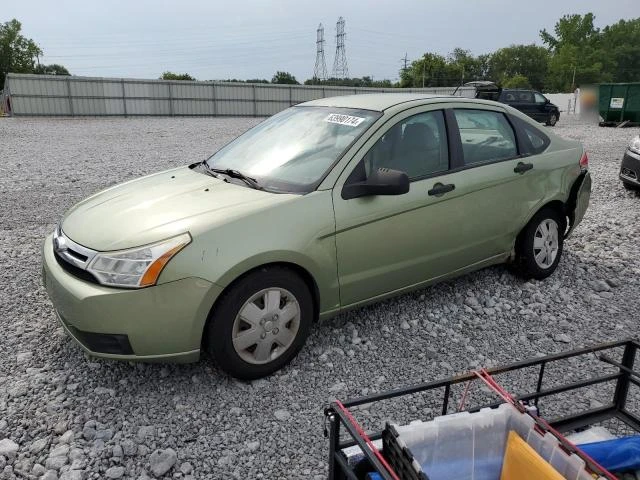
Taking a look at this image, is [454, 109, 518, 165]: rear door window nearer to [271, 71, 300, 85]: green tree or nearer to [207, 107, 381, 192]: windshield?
[207, 107, 381, 192]: windshield

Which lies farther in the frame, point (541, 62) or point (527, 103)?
point (541, 62)

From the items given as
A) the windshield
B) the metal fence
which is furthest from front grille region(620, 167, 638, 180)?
the metal fence

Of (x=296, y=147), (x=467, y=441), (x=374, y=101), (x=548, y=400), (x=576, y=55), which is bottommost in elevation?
(x=548, y=400)

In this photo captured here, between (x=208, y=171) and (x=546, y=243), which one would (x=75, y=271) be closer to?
(x=208, y=171)

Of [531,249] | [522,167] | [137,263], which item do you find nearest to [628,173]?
[531,249]

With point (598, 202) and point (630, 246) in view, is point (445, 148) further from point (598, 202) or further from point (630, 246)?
point (598, 202)

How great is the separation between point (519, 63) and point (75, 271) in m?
110

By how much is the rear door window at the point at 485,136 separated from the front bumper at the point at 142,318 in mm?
2319

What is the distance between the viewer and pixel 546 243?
182 inches

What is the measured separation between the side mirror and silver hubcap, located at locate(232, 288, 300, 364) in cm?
76

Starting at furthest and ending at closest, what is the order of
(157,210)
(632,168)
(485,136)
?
(632,168)
(485,136)
(157,210)

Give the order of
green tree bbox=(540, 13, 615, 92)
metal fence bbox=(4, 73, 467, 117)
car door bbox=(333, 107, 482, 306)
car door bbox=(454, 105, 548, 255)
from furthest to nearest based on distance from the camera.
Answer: green tree bbox=(540, 13, 615, 92) < metal fence bbox=(4, 73, 467, 117) < car door bbox=(454, 105, 548, 255) < car door bbox=(333, 107, 482, 306)

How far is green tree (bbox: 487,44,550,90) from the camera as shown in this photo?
97.8m

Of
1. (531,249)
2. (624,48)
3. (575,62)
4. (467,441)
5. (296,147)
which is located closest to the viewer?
(467,441)
